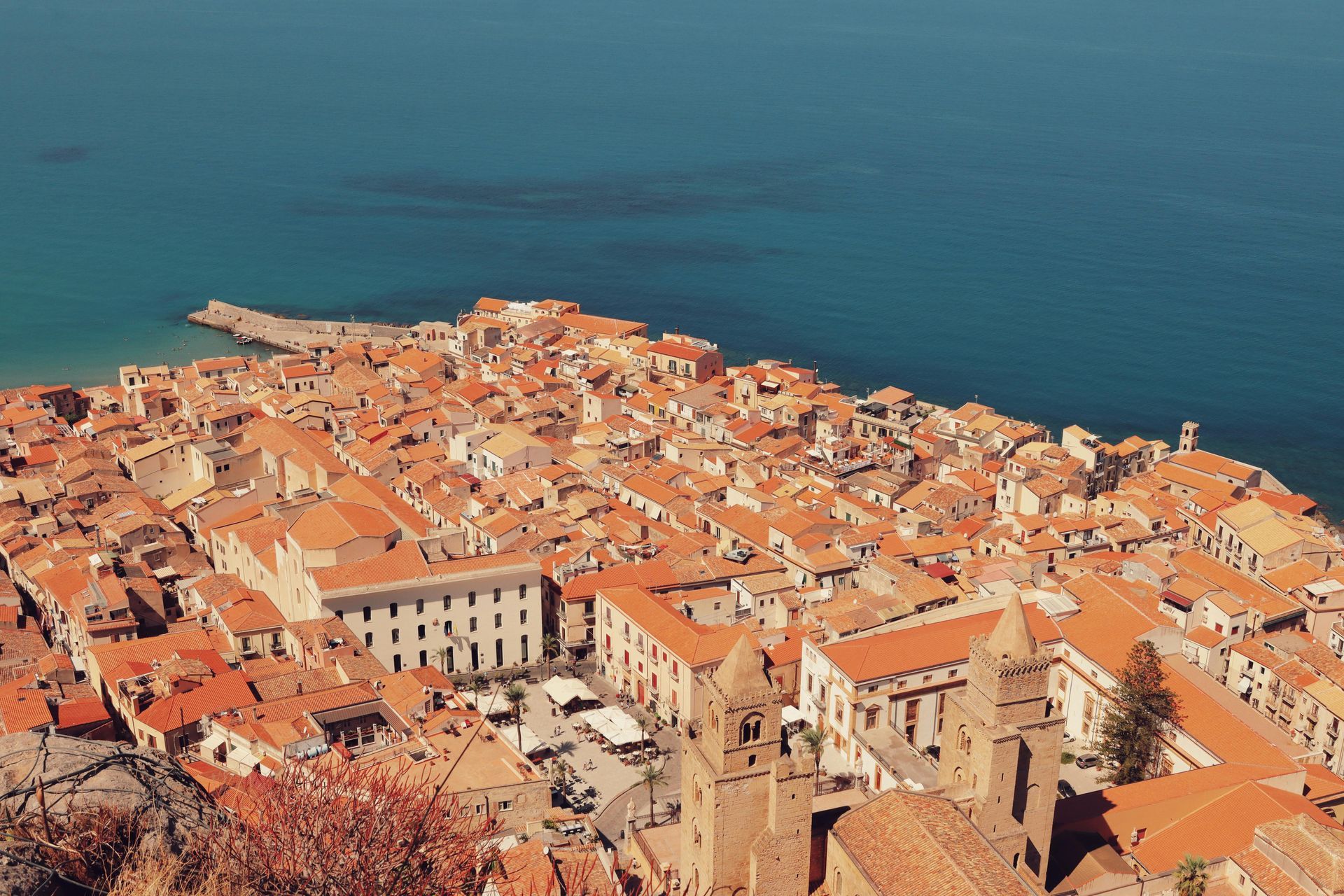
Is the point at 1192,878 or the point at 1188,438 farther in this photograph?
the point at 1188,438

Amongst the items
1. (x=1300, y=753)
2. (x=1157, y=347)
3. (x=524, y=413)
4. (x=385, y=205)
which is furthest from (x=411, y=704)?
(x=385, y=205)

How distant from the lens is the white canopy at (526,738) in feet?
113

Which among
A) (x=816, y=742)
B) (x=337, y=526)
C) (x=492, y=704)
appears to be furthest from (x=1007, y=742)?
(x=337, y=526)

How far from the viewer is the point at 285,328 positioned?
3703 inches

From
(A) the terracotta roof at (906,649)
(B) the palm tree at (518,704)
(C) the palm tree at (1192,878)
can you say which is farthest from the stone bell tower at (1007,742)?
(B) the palm tree at (518,704)

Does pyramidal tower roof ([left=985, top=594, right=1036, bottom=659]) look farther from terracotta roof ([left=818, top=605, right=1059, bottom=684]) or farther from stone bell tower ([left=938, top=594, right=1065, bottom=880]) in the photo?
terracotta roof ([left=818, top=605, right=1059, bottom=684])

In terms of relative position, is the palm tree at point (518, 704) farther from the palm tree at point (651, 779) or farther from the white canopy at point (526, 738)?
the palm tree at point (651, 779)

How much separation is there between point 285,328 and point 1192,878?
272 feet

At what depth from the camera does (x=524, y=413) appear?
63.2 metres

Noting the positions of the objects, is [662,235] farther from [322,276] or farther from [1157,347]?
[1157,347]

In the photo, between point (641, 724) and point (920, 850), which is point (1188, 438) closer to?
point (641, 724)

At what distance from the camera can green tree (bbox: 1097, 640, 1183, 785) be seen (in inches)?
1297

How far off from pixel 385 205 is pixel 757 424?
8871 cm

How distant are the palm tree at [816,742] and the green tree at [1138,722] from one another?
8115mm
